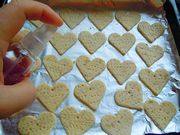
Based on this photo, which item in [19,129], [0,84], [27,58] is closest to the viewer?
[0,84]

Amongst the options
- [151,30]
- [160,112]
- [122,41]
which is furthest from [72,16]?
[160,112]

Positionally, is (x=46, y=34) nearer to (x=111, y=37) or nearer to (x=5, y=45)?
(x=5, y=45)

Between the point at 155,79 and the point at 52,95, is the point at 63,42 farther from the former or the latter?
the point at 155,79

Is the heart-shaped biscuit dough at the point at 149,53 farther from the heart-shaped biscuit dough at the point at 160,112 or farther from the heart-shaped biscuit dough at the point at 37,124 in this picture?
the heart-shaped biscuit dough at the point at 37,124

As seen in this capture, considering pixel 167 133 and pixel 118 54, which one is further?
pixel 118 54

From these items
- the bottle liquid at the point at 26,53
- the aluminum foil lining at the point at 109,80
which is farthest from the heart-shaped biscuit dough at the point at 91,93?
the bottle liquid at the point at 26,53

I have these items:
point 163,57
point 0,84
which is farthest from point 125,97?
point 0,84

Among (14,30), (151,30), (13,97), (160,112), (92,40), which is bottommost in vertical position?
(160,112)
